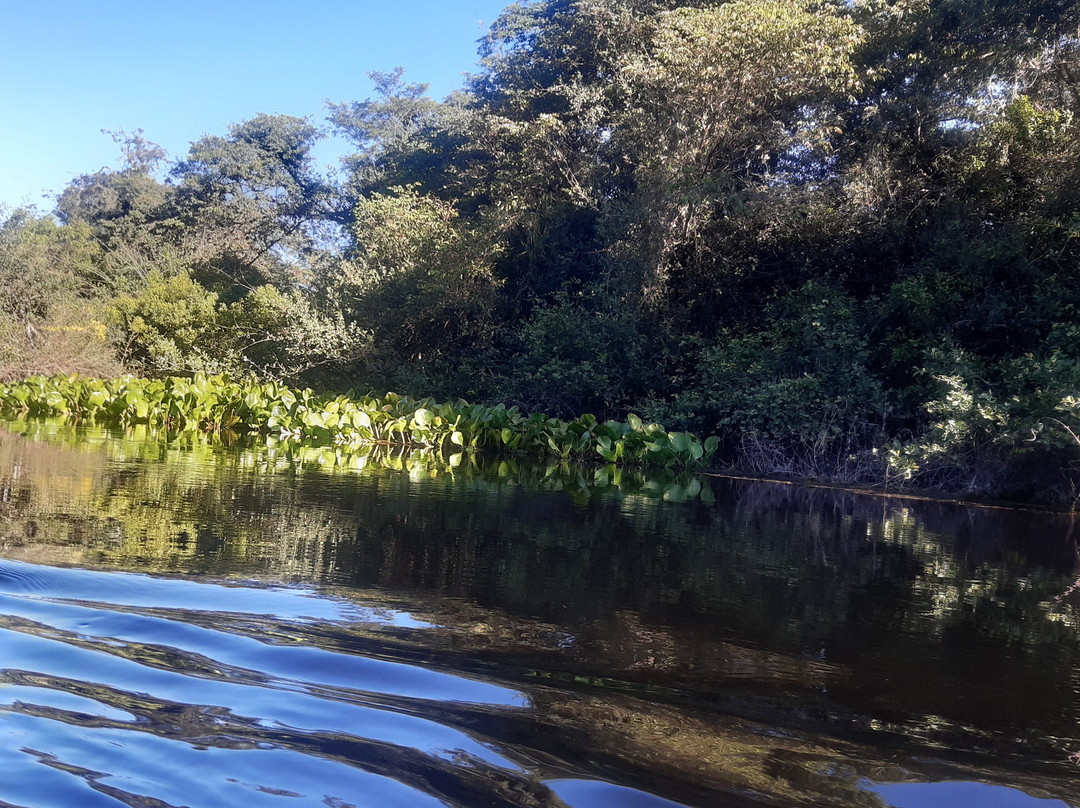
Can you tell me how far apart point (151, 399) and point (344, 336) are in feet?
15.7

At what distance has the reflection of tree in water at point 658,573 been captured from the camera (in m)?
2.44

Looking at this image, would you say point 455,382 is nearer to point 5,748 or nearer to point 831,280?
point 831,280

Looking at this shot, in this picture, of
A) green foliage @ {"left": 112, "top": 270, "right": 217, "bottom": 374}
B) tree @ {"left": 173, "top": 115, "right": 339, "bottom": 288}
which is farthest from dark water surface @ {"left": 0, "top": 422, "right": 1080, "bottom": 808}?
tree @ {"left": 173, "top": 115, "right": 339, "bottom": 288}

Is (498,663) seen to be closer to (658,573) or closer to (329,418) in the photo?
(658,573)

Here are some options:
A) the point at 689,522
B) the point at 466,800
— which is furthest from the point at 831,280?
the point at 466,800

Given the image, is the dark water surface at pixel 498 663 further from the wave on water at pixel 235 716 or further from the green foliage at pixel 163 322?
the green foliage at pixel 163 322

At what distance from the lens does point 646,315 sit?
13820 millimetres

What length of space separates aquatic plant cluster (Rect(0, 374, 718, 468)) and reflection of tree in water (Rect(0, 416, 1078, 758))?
14.2 ft

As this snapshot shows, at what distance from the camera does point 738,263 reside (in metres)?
13.6

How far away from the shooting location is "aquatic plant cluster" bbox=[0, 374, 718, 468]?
11508mm

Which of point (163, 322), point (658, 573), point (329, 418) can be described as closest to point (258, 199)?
point (163, 322)

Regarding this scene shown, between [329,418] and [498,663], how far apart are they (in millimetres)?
9575

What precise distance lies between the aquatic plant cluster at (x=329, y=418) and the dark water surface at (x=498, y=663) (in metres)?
6.32

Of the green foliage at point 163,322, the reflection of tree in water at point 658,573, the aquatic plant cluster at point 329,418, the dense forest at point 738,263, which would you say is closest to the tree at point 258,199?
A: the green foliage at point 163,322
